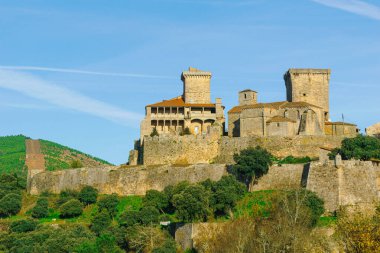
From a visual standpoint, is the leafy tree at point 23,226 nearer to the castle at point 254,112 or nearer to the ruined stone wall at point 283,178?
the castle at point 254,112

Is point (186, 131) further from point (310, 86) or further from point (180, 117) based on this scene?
point (310, 86)

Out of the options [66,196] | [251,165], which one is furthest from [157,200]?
[66,196]

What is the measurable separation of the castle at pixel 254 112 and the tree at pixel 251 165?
26.2ft

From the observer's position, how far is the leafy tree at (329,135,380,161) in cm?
6431

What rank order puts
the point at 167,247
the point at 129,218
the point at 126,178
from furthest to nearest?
the point at 126,178 < the point at 129,218 < the point at 167,247

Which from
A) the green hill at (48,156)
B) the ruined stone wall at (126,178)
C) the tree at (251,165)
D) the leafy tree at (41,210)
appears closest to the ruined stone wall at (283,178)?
the tree at (251,165)

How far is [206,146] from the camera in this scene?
75.1m

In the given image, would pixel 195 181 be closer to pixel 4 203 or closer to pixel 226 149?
pixel 226 149

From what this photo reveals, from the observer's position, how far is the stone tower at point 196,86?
272 feet

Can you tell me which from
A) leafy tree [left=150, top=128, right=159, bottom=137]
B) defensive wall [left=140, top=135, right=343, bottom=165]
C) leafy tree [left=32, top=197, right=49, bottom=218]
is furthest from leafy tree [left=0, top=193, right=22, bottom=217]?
leafy tree [left=150, top=128, right=159, bottom=137]

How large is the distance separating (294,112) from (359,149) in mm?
11693

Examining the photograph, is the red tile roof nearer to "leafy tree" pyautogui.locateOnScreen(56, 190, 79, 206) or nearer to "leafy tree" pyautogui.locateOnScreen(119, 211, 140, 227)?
"leafy tree" pyautogui.locateOnScreen(56, 190, 79, 206)

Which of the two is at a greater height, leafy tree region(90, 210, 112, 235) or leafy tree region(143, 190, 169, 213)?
leafy tree region(143, 190, 169, 213)

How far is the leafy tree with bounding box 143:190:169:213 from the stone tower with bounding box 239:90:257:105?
17849 mm
